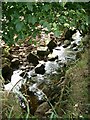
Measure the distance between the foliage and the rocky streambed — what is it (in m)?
0.68

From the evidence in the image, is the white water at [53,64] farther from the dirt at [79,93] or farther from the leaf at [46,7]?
the leaf at [46,7]

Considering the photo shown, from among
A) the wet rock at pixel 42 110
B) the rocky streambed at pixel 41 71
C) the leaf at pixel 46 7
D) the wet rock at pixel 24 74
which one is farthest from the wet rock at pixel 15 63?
the leaf at pixel 46 7

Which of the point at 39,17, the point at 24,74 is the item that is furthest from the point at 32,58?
the point at 39,17

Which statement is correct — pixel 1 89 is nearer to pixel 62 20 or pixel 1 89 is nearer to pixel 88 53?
pixel 62 20

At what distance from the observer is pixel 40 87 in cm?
378

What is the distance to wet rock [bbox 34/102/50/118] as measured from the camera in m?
2.86

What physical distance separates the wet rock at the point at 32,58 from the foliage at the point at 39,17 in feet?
8.06

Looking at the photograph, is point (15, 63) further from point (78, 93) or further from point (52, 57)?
point (78, 93)

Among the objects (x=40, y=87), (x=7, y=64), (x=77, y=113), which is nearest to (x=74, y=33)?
(x=7, y=64)

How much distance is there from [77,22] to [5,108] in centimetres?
78

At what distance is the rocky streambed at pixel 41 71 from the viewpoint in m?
3.18

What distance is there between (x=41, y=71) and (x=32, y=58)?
1.76 feet

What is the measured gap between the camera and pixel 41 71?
14.5ft

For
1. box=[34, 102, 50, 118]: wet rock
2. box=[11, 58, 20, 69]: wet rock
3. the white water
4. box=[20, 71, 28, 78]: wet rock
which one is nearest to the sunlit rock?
the white water
